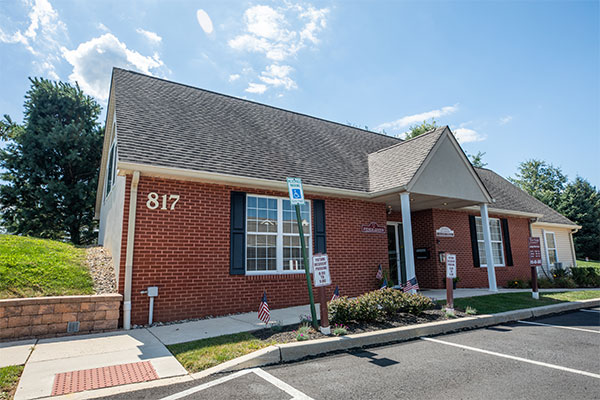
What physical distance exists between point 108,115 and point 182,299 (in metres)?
9.18

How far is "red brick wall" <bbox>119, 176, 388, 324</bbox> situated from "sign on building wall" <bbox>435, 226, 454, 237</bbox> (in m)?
6.50

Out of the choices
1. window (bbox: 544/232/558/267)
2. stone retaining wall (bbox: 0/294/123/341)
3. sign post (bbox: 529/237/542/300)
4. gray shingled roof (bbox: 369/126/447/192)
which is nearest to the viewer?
stone retaining wall (bbox: 0/294/123/341)

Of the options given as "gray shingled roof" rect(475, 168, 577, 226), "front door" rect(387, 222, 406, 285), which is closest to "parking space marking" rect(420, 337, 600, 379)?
"front door" rect(387, 222, 406, 285)

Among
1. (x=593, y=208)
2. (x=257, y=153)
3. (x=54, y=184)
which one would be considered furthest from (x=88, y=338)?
(x=593, y=208)

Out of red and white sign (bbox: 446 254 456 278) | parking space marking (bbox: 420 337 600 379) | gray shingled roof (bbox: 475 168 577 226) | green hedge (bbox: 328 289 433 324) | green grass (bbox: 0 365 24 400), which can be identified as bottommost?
parking space marking (bbox: 420 337 600 379)

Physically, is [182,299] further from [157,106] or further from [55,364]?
[157,106]

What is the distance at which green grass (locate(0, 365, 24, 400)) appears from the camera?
3752 mm

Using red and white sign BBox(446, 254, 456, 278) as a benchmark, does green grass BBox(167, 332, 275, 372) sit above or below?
below

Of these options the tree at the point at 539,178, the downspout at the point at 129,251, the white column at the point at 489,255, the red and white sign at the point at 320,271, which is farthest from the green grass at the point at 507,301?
the tree at the point at 539,178

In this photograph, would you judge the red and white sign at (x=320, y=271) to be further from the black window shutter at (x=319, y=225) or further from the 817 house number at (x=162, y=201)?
the 817 house number at (x=162, y=201)

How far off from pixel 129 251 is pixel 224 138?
4.33 meters

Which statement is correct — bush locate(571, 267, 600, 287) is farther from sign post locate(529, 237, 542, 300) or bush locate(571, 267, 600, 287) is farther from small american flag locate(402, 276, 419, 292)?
small american flag locate(402, 276, 419, 292)

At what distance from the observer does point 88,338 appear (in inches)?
239

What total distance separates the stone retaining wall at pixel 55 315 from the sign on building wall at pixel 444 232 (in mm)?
11051
